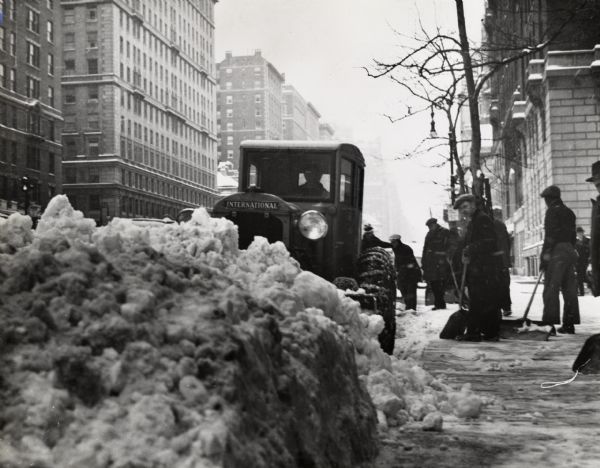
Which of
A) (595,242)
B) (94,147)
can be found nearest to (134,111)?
(94,147)

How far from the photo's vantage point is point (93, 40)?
3356 inches

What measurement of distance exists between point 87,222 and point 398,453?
82.4 inches

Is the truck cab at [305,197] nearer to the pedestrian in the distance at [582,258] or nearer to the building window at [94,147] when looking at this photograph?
the pedestrian in the distance at [582,258]

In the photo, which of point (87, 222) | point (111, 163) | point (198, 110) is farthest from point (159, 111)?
point (87, 222)

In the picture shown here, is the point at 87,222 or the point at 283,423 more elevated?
the point at 87,222

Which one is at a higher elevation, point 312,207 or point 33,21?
point 33,21

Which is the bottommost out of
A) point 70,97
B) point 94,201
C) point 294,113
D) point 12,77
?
point 94,201

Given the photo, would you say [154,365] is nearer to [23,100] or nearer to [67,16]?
[23,100]

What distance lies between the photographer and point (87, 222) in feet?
14.0

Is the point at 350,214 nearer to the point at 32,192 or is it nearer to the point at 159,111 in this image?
the point at 32,192

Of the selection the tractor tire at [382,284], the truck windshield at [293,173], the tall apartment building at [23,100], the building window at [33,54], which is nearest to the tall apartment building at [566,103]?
the tractor tire at [382,284]

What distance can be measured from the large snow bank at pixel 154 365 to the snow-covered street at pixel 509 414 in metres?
0.49

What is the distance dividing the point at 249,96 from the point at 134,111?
24.9m

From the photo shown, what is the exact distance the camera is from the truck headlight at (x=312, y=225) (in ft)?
26.6
